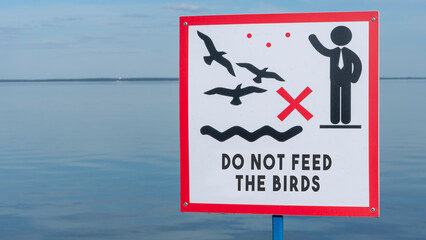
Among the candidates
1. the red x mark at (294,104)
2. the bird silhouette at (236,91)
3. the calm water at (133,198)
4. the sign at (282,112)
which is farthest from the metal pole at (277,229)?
the calm water at (133,198)

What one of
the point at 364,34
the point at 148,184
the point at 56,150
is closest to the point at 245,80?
the point at 364,34

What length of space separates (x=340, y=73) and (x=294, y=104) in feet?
0.89

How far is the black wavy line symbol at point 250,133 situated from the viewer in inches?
135

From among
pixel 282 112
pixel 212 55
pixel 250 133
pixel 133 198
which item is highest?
→ pixel 212 55

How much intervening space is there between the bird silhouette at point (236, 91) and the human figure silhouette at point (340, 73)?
1.15 feet

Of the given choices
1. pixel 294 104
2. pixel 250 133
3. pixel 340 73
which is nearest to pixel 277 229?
pixel 250 133

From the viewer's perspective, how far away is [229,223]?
12.7 metres

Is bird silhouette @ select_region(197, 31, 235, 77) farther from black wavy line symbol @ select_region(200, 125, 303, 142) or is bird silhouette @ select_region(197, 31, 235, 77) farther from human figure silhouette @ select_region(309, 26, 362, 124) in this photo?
human figure silhouette @ select_region(309, 26, 362, 124)

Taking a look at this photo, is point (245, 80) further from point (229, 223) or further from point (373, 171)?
point (229, 223)

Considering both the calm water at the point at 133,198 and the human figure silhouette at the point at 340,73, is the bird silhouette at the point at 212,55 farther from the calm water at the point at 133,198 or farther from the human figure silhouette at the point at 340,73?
the calm water at the point at 133,198

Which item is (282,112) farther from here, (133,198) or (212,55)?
(133,198)

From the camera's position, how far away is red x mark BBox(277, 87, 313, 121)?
3.39 meters

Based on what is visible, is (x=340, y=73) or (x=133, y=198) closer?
(x=340, y=73)

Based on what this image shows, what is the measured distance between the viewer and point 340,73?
3.40 metres
